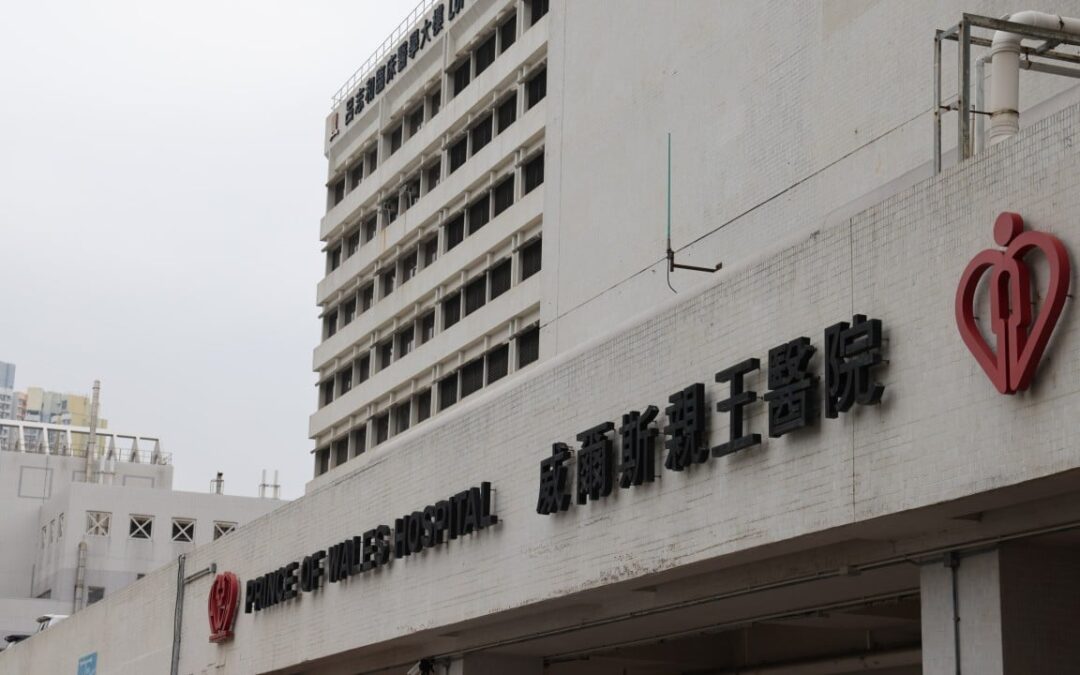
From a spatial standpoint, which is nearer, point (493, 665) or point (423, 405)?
point (493, 665)

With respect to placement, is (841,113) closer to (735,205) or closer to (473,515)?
(735,205)

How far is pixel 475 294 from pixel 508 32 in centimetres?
648

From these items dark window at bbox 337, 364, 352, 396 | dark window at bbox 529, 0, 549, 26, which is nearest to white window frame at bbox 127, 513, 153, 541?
dark window at bbox 337, 364, 352, 396

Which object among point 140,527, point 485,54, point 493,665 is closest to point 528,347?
point 485,54

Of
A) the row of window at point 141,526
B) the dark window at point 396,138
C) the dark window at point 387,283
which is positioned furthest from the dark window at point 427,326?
the row of window at point 141,526

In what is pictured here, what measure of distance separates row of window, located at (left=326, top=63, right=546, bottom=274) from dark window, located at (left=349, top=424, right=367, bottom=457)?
17.9 ft

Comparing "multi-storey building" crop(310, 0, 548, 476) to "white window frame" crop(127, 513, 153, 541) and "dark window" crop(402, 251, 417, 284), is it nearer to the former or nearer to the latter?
"dark window" crop(402, 251, 417, 284)

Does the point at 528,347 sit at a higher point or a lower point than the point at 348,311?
lower

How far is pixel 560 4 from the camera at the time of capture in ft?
112

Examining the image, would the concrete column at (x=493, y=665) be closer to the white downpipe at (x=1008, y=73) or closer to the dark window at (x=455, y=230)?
the white downpipe at (x=1008, y=73)

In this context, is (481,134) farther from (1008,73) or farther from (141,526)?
(141,526)

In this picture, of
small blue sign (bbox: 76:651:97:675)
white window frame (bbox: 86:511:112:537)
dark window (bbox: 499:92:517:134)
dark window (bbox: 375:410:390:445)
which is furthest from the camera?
white window frame (bbox: 86:511:112:537)

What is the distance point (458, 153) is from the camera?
147 feet

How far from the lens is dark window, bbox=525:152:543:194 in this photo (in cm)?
3897
